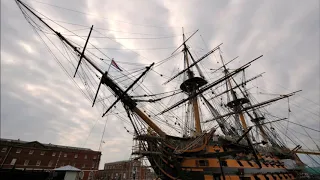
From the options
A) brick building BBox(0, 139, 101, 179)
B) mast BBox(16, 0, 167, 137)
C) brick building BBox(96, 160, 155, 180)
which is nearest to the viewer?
mast BBox(16, 0, 167, 137)

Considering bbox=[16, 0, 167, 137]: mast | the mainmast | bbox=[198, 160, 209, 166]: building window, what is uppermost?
the mainmast

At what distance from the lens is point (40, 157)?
3422cm

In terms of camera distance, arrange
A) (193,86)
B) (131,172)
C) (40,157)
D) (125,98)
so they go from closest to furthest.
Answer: (125,98)
(193,86)
(131,172)
(40,157)

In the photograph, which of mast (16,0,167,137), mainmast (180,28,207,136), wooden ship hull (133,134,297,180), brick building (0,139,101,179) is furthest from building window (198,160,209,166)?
brick building (0,139,101,179)

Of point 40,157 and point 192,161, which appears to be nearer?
point 192,161

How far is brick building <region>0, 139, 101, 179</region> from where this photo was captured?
3067 cm

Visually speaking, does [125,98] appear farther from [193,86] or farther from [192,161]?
[193,86]

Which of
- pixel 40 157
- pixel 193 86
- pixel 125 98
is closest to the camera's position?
pixel 125 98

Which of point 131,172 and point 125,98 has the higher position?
point 125,98

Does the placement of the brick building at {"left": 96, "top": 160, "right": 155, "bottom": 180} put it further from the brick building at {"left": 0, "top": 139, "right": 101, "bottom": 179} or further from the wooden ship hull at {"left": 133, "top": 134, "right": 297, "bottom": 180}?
the brick building at {"left": 0, "top": 139, "right": 101, "bottom": 179}

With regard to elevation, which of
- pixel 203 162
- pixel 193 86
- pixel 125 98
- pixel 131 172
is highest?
pixel 193 86

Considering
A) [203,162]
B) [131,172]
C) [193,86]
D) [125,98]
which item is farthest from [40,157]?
[203,162]

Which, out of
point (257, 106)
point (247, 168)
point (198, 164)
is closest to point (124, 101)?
point (198, 164)

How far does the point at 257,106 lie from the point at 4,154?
160ft
